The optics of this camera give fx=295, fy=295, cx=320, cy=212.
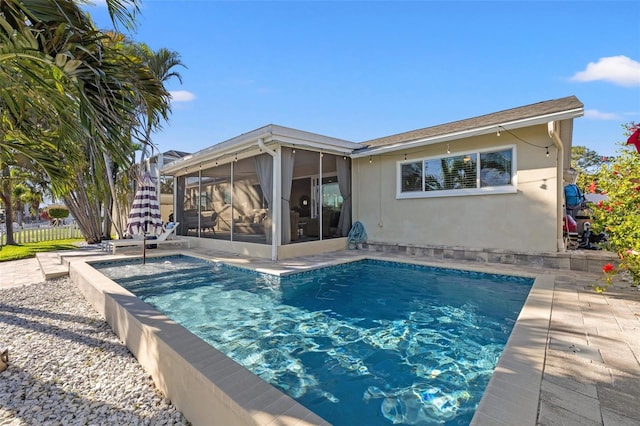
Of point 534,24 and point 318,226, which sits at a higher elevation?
point 534,24

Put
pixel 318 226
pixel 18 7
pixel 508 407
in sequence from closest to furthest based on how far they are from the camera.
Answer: pixel 508 407, pixel 18 7, pixel 318 226

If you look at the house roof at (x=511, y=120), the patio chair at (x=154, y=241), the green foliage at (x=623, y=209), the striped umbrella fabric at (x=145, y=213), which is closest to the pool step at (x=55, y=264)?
the patio chair at (x=154, y=241)

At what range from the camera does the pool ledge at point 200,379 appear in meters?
1.79

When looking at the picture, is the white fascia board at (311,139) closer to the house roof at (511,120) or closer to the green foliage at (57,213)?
the house roof at (511,120)

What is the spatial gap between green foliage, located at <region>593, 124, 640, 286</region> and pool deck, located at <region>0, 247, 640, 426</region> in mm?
650

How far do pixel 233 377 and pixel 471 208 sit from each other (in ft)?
24.6

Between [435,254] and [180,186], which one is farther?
[180,186]

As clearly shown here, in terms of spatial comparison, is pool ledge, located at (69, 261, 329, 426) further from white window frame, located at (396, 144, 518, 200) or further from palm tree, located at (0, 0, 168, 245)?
white window frame, located at (396, 144, 518, 200)

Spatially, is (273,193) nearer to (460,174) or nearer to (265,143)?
(265,143)

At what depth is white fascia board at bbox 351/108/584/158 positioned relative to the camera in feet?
19.8

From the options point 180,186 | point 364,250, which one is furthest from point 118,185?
point 364,250

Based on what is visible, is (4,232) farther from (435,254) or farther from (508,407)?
(508,407)

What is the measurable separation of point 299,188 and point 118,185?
9.90m

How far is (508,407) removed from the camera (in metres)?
1.90
